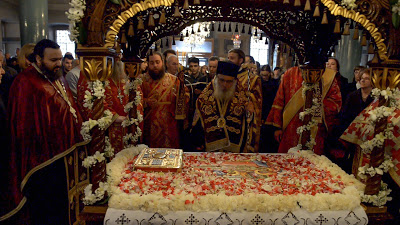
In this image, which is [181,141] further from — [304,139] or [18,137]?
[18,137]

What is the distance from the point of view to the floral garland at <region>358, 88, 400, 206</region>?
98.8 inches

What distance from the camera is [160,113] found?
4.59 meters

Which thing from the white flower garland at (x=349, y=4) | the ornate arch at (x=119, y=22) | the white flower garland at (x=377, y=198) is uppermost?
the white flower garland at (x=349, y=4)

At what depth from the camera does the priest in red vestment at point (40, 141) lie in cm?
284

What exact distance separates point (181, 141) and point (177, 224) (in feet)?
8.51

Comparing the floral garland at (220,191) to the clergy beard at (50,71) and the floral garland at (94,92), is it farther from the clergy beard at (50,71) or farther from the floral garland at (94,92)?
the clergy beard at (50,71)

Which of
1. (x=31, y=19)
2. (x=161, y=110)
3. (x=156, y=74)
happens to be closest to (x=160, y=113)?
(x=161, y=110)

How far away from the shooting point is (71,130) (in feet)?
10.3

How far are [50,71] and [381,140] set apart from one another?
10.2 ft

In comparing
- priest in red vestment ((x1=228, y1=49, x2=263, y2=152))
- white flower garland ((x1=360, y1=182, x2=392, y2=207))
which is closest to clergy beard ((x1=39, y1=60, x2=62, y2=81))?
priest in red vestment ((x1=228, y1=49, x2=263, y2=152))

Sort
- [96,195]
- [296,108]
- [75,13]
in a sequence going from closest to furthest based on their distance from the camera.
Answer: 1. [75,13]
2. [96,195]
3. [296,108]

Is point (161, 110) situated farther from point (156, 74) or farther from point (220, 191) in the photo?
point (220, 191)

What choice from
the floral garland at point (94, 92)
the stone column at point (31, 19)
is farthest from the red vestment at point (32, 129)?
the stone column at point (31, 19)

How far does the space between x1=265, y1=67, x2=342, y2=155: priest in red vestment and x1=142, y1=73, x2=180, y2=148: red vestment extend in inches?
59.6
